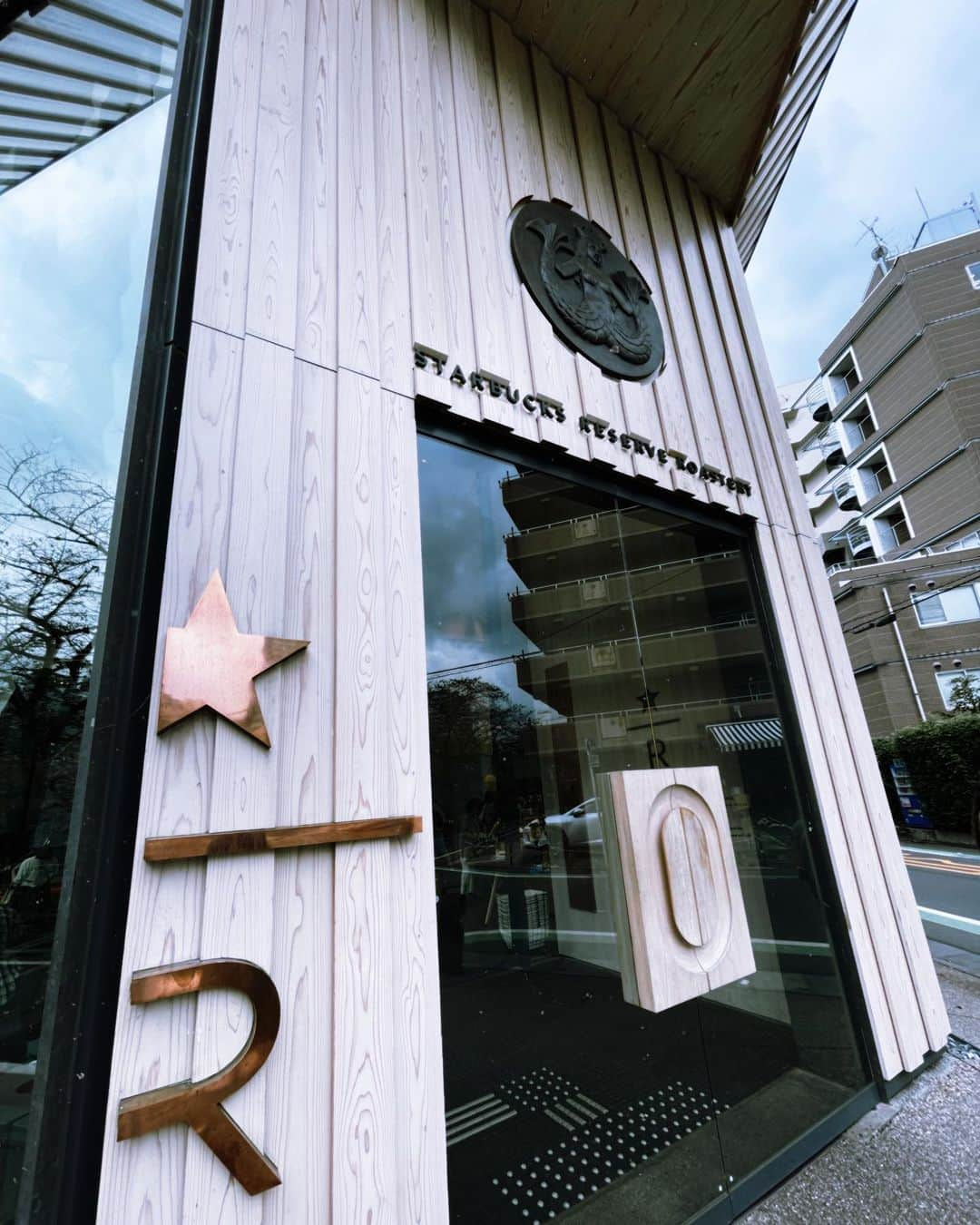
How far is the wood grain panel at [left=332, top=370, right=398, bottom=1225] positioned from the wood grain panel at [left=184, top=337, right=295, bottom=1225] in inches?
6.9

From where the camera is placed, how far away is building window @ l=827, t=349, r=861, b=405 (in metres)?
31.3

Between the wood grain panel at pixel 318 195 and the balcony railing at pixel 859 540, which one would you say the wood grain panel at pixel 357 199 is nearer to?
the wood grain panel at pixel 318 195

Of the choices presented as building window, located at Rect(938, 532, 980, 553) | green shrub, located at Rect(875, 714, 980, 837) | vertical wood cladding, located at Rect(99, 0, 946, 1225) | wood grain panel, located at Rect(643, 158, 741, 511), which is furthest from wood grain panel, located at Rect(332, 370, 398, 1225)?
building window, located at Rect(938, 532, 980, 553)

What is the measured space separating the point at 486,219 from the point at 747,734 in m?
3.07

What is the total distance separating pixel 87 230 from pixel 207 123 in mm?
685

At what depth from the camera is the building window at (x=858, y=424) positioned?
30203mm

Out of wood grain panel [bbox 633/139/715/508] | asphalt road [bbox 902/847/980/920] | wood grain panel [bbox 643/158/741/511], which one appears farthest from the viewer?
asphalt road [bbox 902/847/980/920]

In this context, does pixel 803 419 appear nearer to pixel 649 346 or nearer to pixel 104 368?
pixel 649 346

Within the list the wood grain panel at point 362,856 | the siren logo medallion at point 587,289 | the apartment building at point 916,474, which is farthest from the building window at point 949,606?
the wood grain panel at point 362,856

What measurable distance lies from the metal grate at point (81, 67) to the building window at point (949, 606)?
99.2ft

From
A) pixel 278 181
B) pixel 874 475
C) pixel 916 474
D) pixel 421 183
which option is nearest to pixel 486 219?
pixel 421 183

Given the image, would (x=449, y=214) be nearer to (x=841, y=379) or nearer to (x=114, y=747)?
(x=114, y=747)

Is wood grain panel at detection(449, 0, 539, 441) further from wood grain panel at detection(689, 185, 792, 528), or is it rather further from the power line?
the power line

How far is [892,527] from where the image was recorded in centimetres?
2922
